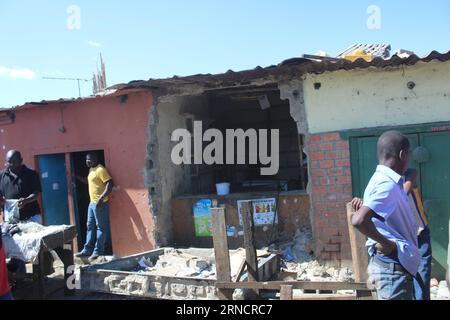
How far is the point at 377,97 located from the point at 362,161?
0.90 meters

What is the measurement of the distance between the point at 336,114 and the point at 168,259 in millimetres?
3200

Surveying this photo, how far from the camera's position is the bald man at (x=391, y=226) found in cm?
255

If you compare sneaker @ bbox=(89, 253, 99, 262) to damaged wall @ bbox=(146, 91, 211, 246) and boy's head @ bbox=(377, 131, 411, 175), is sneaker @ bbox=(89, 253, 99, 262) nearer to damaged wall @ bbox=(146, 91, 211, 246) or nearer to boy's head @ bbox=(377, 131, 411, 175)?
damaged wall @ bbox=(146, 91, 211, 246)

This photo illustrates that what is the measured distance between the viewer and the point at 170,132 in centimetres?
728

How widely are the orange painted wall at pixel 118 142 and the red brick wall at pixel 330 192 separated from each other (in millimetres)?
2814

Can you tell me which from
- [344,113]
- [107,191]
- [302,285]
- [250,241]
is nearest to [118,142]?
[107,191]

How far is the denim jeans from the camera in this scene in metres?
2.60

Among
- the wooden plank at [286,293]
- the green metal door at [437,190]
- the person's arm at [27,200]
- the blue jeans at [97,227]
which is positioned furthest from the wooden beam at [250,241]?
the blue jeans at [97,227]

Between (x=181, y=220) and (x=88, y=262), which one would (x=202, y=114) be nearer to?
(x=181, y=220)

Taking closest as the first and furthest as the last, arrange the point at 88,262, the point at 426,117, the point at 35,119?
the point at 426,117
the point at 88,262
the point at 35,119

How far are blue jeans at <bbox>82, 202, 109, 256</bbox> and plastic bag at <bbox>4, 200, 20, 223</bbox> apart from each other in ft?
4.90

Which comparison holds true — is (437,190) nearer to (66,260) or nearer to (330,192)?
(330,192)

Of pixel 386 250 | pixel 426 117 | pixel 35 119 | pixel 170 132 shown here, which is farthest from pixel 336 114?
pixel 35 119

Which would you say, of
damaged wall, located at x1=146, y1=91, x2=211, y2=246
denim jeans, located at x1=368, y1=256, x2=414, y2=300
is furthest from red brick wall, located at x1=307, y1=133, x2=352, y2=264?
denim jeans, located at x1=368, y1=256, x2=414, y2=300
